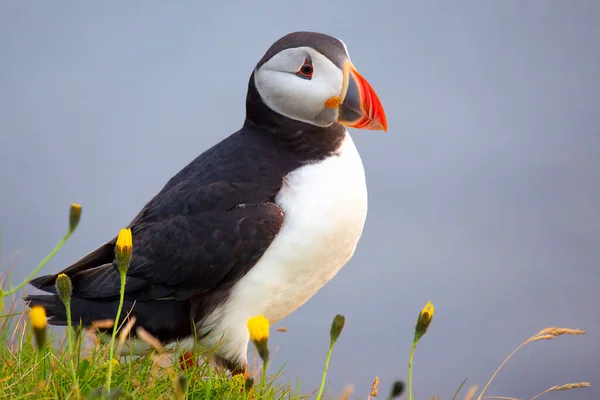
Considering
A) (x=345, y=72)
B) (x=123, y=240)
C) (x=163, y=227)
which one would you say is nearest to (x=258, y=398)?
(x=163, y=227)

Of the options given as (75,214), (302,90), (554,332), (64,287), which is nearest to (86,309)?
(75,214)

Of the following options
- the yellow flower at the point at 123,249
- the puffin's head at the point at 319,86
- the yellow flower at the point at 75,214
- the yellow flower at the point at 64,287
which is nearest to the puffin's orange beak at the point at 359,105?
the puffin's head at the point at 319,86

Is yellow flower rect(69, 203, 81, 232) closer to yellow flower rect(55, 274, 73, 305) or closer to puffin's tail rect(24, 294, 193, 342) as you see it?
puffin's tail rect(24, 294, 193, 342)

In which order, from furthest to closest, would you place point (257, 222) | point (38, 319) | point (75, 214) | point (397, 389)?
point (257, 222) < point (75, 214) < point (397, 389) < point (38, 319)

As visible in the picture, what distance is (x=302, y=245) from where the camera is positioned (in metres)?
3.86

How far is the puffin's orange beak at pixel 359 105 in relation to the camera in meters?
4.02

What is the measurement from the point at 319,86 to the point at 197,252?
1.13m

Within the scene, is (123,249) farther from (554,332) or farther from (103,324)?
(554,332)

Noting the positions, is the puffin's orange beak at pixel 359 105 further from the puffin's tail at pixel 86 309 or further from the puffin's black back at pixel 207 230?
the puffin's tail at pixel 86 309

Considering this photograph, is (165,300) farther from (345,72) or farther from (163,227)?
(345,72)

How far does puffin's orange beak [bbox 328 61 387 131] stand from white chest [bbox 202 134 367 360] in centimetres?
26

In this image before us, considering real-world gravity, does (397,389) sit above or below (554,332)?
above

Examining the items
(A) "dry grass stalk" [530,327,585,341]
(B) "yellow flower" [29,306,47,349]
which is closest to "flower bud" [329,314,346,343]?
(B) "yellow flower" [29,306,47,349]

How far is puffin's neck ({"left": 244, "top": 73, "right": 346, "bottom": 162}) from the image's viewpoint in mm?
4160
